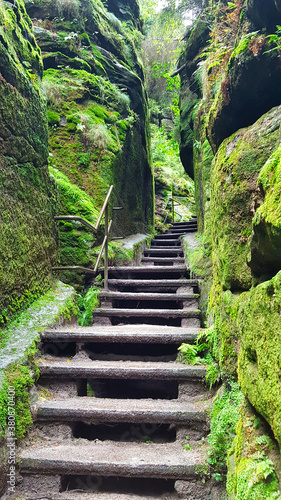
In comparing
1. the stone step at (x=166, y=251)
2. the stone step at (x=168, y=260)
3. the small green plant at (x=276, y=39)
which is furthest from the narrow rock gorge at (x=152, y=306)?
the stone step at (x=166, y=251)

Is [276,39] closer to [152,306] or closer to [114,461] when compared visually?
[114,461]

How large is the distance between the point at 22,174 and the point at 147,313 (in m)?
2.11

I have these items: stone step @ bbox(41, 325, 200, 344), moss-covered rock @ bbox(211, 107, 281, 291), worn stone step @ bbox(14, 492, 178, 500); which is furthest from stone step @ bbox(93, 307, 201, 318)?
worn stone step @ bbox(14, 492, 178, 500)

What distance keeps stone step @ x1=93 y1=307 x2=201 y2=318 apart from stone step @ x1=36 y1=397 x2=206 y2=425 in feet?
4.17

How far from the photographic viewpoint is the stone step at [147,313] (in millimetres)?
3889

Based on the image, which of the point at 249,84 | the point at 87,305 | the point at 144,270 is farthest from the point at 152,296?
the point at 249,84

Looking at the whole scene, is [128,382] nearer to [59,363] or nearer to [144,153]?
[59,363]

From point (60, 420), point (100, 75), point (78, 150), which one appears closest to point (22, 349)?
point (60, 420)

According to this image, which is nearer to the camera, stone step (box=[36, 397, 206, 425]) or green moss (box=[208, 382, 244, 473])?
green moss (box=[208, 382, 244, 473])

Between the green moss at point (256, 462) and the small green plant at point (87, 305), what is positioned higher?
the small green plant at point (87, 305)

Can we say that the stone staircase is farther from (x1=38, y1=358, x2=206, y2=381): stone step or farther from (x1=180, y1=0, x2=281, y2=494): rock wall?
(x1=180, y1=0, x2=281, y2=494): rock wall

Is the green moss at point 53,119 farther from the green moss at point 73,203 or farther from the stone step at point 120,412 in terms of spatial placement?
the stone step at point 120,412

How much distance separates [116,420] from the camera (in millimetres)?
2588

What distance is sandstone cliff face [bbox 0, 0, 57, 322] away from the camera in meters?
3.04
